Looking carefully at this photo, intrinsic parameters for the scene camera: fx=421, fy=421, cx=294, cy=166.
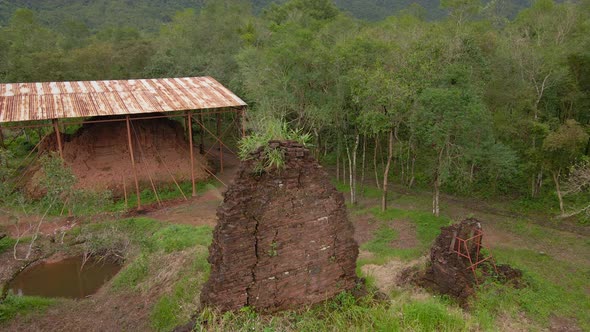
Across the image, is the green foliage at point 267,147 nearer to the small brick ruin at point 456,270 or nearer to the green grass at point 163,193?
the small brick ruin at point 456,270

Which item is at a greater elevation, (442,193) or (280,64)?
(280,64)

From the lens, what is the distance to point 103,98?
19.3 m

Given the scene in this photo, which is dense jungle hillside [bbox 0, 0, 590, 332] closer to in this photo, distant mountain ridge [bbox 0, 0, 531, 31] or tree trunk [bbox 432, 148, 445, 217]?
tree trunk [bbox 432, 148, 445, 217]

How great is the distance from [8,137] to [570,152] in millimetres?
34957

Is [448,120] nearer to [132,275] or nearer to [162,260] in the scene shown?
[162,260]

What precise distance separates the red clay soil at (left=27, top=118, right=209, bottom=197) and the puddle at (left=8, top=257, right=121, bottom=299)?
495 cm

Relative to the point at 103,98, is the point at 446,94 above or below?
above

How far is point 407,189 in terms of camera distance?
22.0 meters

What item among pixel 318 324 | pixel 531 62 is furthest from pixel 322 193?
pixel 531 62

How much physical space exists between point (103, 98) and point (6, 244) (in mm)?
7304

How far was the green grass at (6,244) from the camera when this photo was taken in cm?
1537

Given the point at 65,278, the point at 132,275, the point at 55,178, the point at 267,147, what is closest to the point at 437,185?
the point at 267,147

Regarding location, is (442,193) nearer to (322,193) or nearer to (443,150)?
(443,150)

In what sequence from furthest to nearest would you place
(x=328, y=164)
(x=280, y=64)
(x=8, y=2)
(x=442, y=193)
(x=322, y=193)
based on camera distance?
(x=8, y=2), (x=328, y=164), (x=442, y=193), (x=280, y=64), (x=322, y=193)
